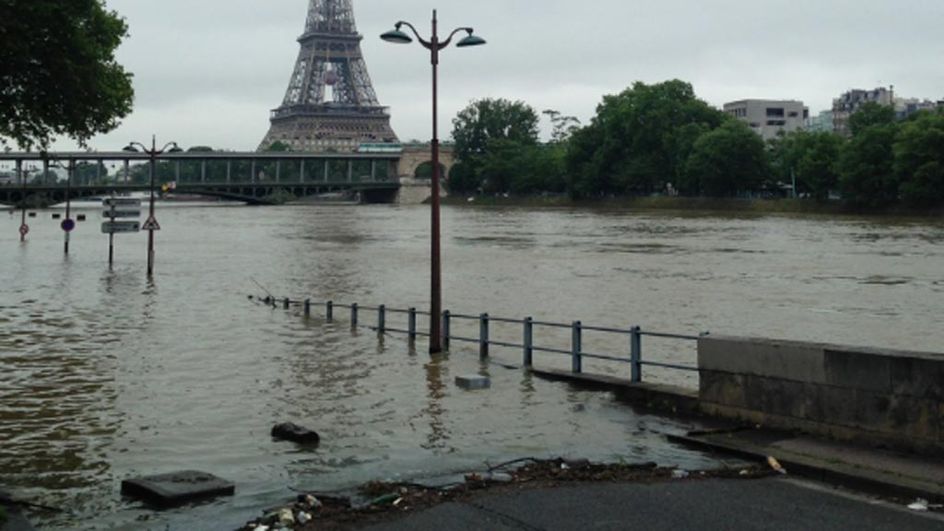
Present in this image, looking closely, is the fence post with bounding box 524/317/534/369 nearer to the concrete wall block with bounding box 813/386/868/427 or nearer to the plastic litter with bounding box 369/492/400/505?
the concrete wall block with bounding box 813/386/868/427

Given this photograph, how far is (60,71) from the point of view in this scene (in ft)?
86.6

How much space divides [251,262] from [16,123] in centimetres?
2805

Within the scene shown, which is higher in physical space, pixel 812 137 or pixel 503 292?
pixel 812 137

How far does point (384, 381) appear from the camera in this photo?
1881 centimetres

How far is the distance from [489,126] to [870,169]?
10464 centimetres

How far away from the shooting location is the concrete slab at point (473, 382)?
58.0 feet

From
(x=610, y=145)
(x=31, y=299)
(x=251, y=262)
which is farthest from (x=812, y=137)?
(x=31, y=299)

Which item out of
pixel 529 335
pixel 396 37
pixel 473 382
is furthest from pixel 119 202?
pixel 473 382

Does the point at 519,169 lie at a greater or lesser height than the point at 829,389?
greater

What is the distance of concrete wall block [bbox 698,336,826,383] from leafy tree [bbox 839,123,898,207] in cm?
8397

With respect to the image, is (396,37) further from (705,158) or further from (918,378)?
(705,158)

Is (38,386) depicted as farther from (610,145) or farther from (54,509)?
(610,145)

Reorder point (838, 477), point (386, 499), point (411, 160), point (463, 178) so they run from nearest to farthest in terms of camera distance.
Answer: point (386, 499) < point (838, 477) < point (463, 178) < point (411, 160)

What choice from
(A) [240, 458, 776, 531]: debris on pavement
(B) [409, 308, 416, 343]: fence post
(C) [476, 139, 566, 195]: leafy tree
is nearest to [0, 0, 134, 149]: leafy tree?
(B) [409, 308, 416, 343]: fence post
